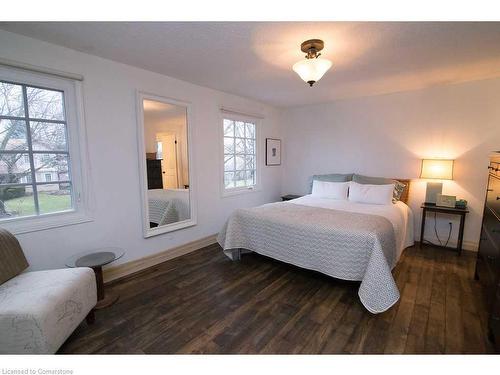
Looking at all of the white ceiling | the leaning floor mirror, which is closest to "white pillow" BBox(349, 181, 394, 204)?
the white ceiling

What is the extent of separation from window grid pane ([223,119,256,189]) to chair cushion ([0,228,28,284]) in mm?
2505

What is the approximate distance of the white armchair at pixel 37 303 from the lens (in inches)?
52.1

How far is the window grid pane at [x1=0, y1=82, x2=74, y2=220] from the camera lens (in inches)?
75.8

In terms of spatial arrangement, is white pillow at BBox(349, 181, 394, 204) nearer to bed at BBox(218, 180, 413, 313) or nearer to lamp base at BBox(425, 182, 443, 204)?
bed at BBox(218, 180, 413, 313)

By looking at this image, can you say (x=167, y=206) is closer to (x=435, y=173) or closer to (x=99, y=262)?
(x=99, y=262)

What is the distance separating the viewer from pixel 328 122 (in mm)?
4250

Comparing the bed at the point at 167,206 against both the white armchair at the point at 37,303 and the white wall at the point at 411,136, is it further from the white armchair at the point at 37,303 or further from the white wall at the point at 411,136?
the white wall at the point at 411,136

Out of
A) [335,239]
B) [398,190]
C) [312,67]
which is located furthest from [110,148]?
[398,190]

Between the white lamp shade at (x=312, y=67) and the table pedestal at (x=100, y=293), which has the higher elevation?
the white lamp shade at (x=312, y=67)

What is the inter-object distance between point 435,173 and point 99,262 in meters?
4.05

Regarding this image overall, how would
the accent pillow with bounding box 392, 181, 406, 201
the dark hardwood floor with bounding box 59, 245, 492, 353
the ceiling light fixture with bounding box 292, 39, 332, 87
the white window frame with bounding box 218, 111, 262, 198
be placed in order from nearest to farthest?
1. the dark hardwood floor with bounding box 59, 245, 492, 353
2. the ceiling light fixture with bounding box 292, 39, 332, 87
3. the accent pillow with bounding box 392, 181, 406, 201
4. the white window frame with bounding box 218, 111, 262, 198

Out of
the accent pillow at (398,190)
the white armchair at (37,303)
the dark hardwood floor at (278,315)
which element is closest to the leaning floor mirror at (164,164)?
the dark hardwood floor at (278,315)

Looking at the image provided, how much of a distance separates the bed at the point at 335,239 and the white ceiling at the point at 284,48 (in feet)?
5.24
